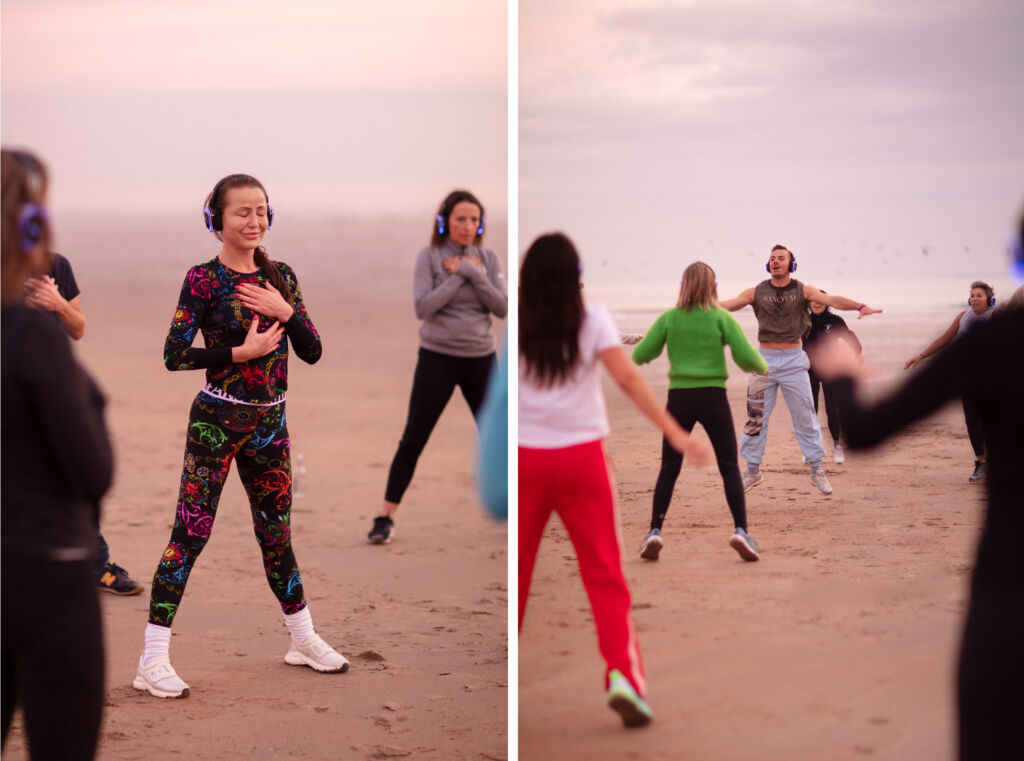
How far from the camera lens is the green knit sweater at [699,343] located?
377 centimetres

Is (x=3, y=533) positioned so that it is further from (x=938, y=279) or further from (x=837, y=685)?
(x=938, y=279)

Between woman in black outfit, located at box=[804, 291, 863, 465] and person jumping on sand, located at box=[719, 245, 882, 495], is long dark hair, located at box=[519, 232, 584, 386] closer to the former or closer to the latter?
person jumping on sand, located at box=[719, 245, 882, 495]

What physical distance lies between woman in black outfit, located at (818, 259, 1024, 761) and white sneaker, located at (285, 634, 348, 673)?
9.12 feet

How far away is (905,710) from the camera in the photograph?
361cm

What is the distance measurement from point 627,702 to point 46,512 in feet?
6.30

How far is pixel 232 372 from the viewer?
418 centimetres

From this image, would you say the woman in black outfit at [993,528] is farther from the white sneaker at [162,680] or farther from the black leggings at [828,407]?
the white sneaker at [162,680]

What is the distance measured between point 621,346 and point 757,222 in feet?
2.57

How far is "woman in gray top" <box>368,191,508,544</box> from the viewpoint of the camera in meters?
5.78

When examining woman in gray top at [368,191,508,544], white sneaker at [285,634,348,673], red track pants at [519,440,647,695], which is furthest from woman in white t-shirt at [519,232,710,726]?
woman in gray top at [368,191,508,544]

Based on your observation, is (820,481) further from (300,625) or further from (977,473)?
(300,625)

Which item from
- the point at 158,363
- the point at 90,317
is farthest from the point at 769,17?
the point at 90,317

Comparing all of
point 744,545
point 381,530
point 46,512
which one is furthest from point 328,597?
point 46,512

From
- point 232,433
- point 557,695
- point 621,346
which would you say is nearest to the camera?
point 621,346
